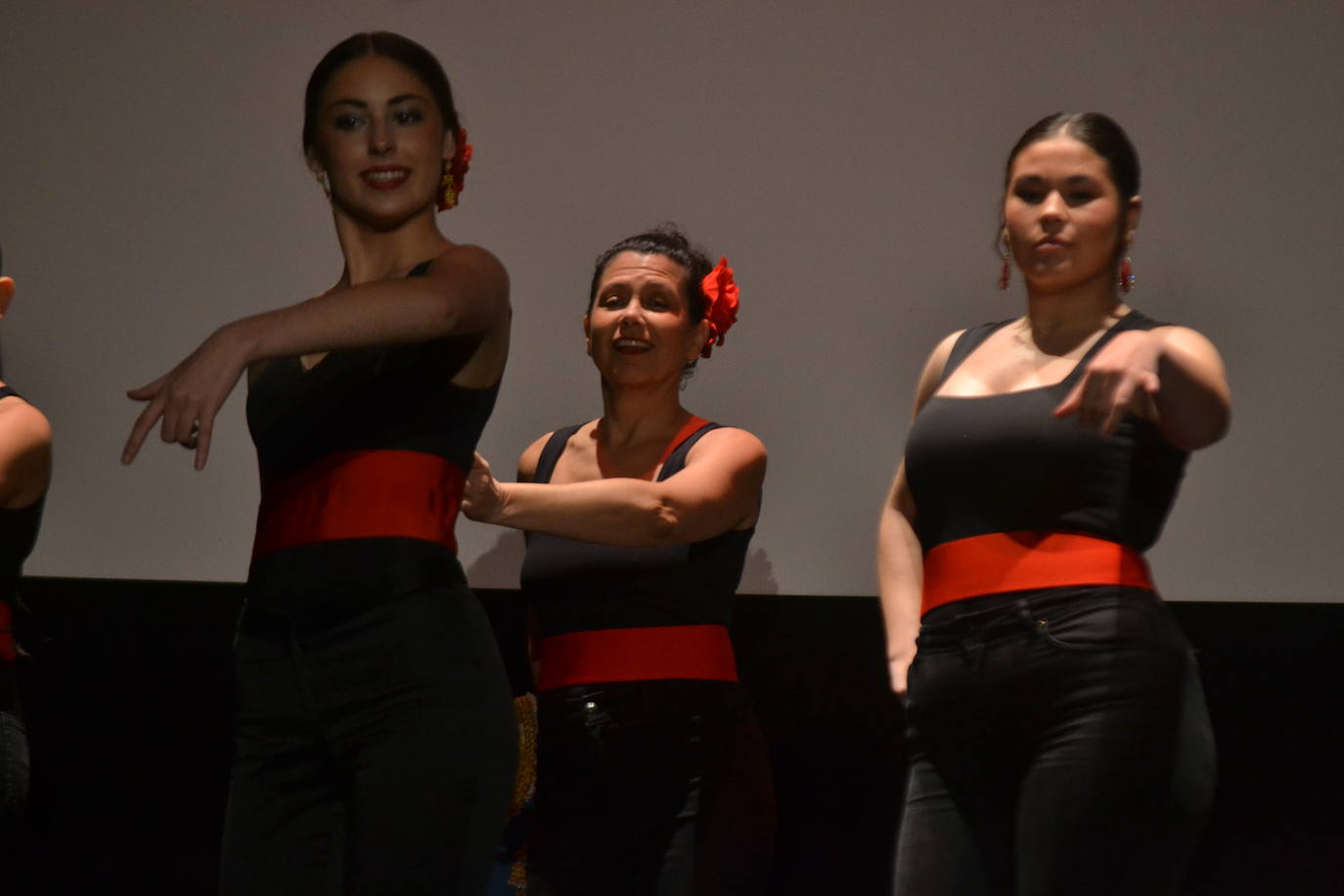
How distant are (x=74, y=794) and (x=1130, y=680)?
2340mm

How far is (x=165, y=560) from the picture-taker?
3121 millimetres

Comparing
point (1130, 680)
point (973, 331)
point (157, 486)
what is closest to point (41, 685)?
point (157, 486)

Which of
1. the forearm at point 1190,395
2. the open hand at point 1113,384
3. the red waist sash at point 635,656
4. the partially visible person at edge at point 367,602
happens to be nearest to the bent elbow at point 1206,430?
the forearm at point 1190,395

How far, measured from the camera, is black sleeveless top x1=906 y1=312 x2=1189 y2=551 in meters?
1.78

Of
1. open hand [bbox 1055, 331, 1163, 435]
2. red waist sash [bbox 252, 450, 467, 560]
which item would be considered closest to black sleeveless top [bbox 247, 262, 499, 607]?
red waist sash [bbox 252, 450, 467, 560]

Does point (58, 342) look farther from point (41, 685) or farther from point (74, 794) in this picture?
point (74, 794)

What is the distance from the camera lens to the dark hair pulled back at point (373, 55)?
5.98ft

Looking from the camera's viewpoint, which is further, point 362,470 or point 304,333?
point 362,470

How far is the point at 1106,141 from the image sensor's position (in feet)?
6.49

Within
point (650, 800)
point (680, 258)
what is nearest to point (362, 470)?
point (650, 800)

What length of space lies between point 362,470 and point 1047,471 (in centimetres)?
81

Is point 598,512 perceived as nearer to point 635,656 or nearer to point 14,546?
point 635,656

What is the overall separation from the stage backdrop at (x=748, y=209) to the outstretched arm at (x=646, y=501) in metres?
0.58

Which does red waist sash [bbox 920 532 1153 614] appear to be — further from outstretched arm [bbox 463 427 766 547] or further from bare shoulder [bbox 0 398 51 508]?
bare shoulder [bbox 0 398 51 508]
